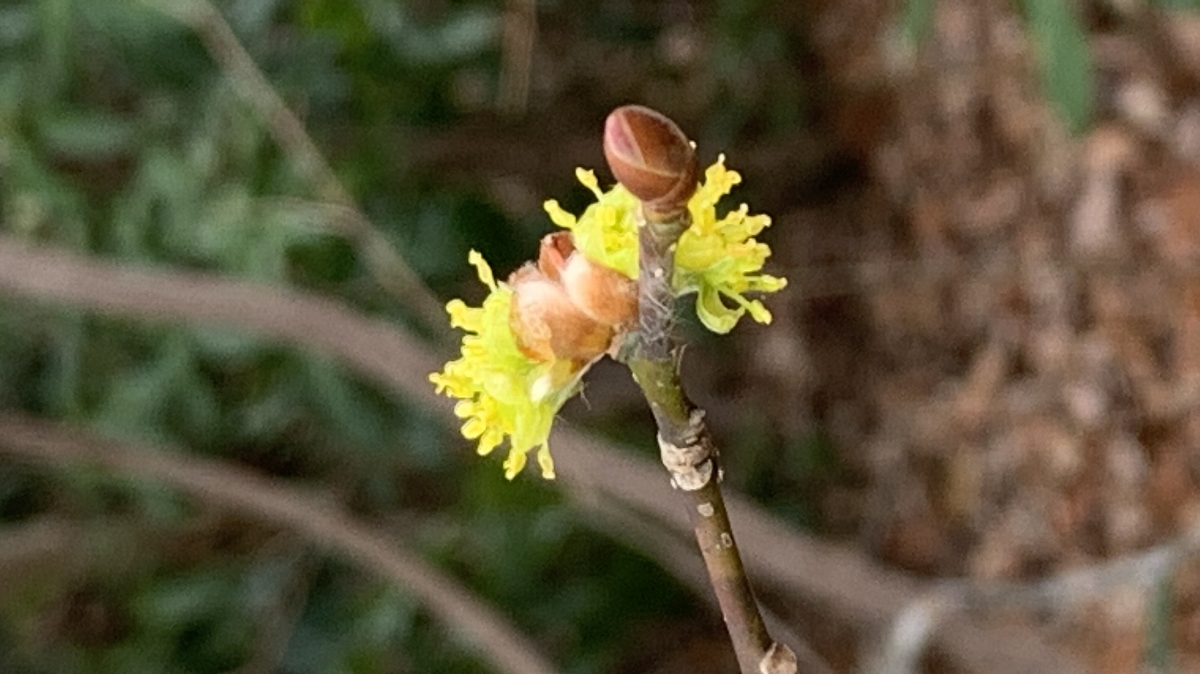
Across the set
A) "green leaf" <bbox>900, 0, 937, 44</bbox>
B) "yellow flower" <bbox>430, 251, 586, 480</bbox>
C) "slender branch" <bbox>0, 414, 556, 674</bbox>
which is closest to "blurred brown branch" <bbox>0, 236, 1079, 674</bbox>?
"slender branch" <bbox>0, 414, 556, 674</bbox>

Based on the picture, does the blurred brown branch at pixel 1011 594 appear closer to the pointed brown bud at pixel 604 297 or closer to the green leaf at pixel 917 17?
the green leaf at pixel 917 17

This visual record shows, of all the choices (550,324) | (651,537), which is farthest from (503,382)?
(651,537)

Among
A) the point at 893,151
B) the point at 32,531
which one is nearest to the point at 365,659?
the point at 32,531

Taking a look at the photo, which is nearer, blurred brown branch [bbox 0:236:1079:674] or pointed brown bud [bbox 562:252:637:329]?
pointed brown bud [bbox 562:252:637:329]

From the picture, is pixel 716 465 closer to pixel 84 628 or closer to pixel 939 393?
pixel 939 393

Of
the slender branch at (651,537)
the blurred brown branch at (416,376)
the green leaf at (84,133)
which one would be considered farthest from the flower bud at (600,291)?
the green leaf at (84,133)

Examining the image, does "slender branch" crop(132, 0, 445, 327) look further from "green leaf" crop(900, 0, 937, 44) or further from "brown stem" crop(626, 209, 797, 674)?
"brown stem" crop(626, 209, 797, 674)
